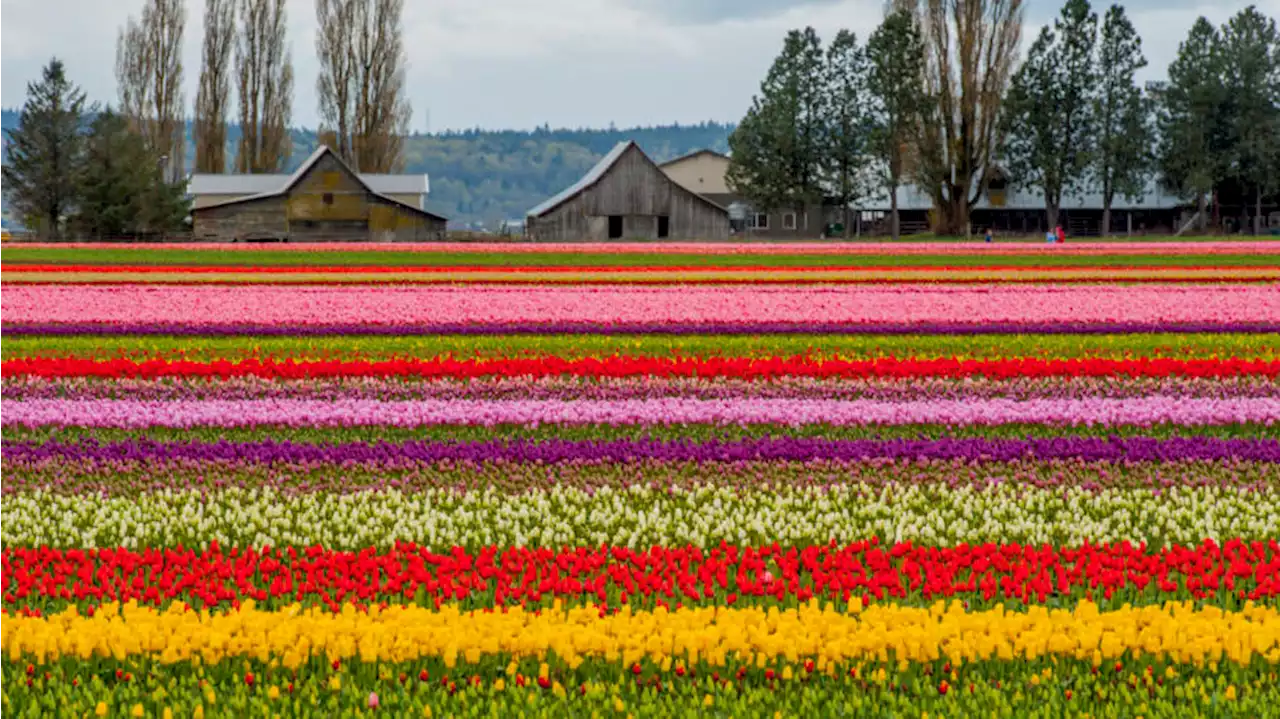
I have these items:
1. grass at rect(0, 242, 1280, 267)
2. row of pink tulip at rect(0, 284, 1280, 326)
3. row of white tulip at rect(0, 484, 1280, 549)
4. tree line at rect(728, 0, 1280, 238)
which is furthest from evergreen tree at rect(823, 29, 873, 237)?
row of white tulip at rect(0, 484, 1280, 549)

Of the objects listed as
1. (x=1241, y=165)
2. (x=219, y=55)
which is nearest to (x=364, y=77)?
(x=219, y=55)

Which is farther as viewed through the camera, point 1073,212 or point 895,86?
point 1073,212

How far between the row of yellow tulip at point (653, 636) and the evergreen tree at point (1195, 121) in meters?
84.9

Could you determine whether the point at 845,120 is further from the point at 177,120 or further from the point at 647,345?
the point at 647,345

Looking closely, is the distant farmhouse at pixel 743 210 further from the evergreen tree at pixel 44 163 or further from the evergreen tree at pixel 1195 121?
the evergreen tree at pixel 44 163

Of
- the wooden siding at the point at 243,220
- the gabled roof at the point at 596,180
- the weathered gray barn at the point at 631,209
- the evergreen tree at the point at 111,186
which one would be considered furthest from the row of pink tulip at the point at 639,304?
the gabled roof at the point at 596,180

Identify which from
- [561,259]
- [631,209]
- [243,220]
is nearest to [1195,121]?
[631,209]

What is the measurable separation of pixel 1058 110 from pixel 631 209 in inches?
917

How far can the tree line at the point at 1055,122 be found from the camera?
279ft

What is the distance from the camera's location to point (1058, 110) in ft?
289

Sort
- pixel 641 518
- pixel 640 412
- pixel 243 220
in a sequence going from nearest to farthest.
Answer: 1. pixel 641 518
2. pixel 640 412
3. pixel 243 220

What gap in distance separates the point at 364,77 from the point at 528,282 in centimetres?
5314

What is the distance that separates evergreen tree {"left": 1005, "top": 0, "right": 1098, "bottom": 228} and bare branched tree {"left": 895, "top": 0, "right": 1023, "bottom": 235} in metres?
7.91

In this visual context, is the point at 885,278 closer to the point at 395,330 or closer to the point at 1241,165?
the point at 395,330
